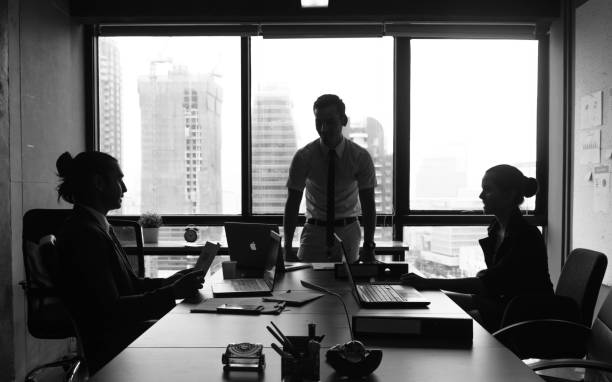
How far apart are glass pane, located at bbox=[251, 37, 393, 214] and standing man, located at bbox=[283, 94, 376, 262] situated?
1.17 meters

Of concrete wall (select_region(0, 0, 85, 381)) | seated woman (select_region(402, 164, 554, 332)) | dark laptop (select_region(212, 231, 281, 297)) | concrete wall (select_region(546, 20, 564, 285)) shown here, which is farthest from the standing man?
concrete wall (select_region(546, 20, 564, 285))

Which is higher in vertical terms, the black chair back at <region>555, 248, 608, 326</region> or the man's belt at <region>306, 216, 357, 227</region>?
the man's belt at <region>306, 216, 357, 227</region>

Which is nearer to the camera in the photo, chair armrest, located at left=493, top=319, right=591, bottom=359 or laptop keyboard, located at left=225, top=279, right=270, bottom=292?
chair armrest, located at left=493, top=319, right=591, bottom=359

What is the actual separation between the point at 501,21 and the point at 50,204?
3917mm

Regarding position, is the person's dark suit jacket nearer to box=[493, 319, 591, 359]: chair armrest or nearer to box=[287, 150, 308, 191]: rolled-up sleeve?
box=[493, 319, 591, 359]: chair armrest

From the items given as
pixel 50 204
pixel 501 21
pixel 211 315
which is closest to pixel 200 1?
pixel 50 204

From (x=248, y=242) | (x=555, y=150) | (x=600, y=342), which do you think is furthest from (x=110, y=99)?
(x=600, y=342)

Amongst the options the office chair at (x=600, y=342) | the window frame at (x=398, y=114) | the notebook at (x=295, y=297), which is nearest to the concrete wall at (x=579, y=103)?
the window frame at (x=398, y=114)

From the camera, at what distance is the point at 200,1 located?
16.1 feet

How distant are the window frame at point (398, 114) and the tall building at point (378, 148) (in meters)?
0.05

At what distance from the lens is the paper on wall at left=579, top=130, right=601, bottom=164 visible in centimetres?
421

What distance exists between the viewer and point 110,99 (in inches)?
203

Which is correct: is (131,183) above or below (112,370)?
above

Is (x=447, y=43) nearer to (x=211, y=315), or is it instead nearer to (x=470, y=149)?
(x=470, y=149)
